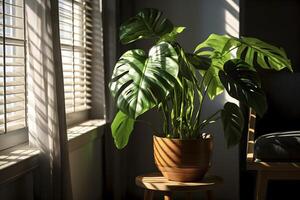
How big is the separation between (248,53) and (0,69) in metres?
1.31

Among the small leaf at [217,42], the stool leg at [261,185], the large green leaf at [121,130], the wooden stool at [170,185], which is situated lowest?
the stool leg at [261,185]

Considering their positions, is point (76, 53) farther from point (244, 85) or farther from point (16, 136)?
point (244, 85)

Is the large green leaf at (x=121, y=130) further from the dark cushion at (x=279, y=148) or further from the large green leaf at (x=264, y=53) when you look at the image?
the dark cushion at (x=279, y=148)

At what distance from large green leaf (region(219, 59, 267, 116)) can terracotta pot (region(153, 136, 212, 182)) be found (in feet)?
1.02

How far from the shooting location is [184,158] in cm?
231

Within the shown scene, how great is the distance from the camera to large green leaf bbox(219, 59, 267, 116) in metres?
2.17

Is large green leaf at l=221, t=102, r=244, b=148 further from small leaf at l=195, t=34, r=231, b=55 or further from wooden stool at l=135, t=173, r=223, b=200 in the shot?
small leaf at l=195, t=34, r=231, b=55

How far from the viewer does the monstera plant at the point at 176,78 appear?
2086 mm

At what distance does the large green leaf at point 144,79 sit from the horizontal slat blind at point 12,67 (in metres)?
0.41

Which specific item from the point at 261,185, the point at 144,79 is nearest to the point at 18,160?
the point at 144,79

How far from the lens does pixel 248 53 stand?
8.57 ft

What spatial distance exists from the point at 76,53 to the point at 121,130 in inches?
30.2

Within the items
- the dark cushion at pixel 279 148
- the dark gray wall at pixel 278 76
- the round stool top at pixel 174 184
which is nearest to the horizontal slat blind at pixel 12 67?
the round stool top at pixel 174 184

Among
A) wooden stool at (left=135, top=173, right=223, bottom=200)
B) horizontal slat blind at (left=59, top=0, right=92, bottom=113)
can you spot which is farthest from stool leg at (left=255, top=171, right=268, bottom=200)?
horizontal slat blind at (left=59, top=0, right=92, bottom=113)
